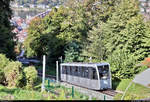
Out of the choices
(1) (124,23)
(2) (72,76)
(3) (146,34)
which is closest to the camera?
(2) (72,76)

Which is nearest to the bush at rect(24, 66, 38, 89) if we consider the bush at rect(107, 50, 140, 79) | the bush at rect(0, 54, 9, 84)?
the bush at rect(0, 54, 9, 84)

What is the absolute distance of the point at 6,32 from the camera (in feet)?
105

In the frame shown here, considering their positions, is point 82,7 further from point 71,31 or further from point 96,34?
point 96,34

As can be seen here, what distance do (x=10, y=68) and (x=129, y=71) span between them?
1329cm

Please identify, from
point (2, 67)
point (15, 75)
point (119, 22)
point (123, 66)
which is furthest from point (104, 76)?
point (119, 22)

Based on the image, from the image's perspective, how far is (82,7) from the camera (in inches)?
1871

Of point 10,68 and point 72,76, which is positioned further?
point 72,76

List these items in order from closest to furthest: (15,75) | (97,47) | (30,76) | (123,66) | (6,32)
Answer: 1. (15,75)
2. (30,76)
3. (123,66)
4. (6,32)
5. (97,47)

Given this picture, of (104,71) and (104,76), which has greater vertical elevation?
(104,71)

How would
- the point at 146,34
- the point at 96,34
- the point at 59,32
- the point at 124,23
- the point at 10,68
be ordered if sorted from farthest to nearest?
the point at 59,32 < the point at 96,34 < the point at 124,23 < the point at 146,34 < the point at 10,68

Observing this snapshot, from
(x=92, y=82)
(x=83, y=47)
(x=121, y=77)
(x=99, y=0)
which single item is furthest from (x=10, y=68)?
(x=99, y=0)

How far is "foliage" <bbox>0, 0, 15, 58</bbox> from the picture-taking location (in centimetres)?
3209

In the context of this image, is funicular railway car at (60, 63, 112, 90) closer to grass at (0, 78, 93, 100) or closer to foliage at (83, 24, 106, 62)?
grass at (0, 78, 93, 100)

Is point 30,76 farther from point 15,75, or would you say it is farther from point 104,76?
point 104,76
